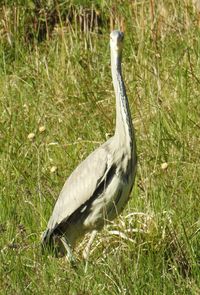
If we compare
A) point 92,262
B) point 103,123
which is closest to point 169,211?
point 92,262

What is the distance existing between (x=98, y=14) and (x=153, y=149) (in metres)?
2.47

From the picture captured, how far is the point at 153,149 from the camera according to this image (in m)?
6.63

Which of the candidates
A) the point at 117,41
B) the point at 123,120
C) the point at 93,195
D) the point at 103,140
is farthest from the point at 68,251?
the point at 103,140

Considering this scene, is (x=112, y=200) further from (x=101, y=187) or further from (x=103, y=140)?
(x=103, y=140)

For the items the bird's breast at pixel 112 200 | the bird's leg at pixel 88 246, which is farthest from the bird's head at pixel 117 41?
the bird's leg at pixel 88 246

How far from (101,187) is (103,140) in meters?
1.35

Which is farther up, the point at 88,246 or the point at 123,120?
the point at 123,120

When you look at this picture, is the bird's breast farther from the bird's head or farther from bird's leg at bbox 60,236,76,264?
the bird's head

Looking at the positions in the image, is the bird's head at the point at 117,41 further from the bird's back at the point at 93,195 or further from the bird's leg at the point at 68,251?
the bird's leg at the point at 68,251

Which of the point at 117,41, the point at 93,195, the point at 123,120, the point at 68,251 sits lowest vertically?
the point at 68,251

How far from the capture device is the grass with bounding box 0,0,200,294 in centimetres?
504

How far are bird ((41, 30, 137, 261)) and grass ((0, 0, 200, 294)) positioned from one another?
0.14 m

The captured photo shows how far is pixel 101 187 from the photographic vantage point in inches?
219

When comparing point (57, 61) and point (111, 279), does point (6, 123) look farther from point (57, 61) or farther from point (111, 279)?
point (111, 279)
